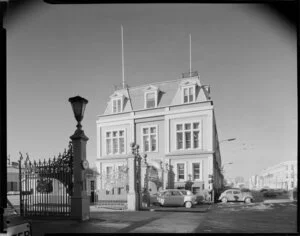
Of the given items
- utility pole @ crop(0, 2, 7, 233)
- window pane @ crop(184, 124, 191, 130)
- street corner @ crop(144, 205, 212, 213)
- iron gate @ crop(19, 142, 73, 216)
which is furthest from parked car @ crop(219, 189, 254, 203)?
utility pole @ crop(0, 2, 7, 233)

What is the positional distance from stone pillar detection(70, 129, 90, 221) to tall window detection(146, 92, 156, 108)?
133 centimetres

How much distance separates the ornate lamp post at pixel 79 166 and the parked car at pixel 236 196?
2.70m

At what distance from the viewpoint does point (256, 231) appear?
13.8 feet

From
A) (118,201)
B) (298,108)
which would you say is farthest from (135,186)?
(298,108)

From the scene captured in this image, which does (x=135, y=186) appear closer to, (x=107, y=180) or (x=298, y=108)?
(x=107, y=180)

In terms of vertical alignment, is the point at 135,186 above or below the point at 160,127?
below

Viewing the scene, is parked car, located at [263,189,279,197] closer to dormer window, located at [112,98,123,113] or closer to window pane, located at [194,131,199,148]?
window pane, located at [194,131,199,148]

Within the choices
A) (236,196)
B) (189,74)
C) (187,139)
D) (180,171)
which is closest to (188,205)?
(180,171)

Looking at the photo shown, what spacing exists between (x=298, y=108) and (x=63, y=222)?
407cm

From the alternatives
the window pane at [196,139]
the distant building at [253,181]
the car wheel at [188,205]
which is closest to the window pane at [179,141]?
the window pane at [196,139]

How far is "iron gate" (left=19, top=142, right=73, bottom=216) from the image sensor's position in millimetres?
4902

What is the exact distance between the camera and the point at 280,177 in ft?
14.9

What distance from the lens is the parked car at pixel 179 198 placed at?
5430mm

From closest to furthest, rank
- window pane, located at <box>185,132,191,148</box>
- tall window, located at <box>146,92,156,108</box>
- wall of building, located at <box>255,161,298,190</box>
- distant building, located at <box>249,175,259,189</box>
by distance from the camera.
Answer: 1. wall of building, located at <box>255,161,298,190</box>
2. tall window, located at <box>146,92,156,108</box>
3. window pane, located at <box>185,132,191,148</box>
4. distant building, located at <box>249,175,259,189</box>
